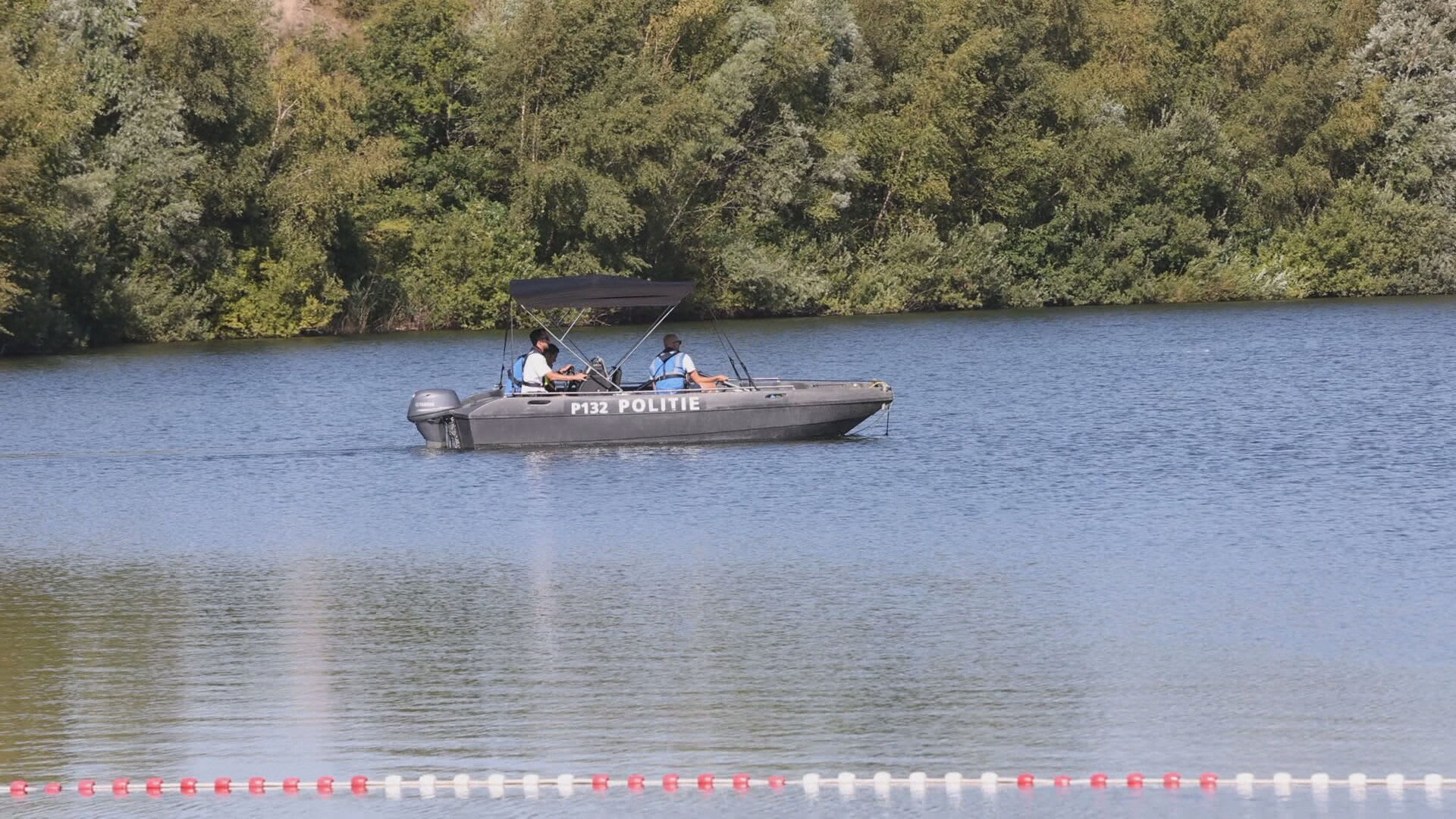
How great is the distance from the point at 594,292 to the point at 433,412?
3258mm

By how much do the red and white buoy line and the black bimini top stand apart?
19146mm

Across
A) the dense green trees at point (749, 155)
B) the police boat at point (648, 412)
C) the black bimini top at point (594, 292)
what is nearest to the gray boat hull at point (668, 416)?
the police boat at point (648, 412)

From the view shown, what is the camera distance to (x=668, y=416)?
29078 millimetres

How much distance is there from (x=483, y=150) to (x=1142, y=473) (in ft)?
161

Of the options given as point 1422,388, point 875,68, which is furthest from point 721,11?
point 1422,388

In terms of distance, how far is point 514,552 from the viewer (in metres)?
21.3

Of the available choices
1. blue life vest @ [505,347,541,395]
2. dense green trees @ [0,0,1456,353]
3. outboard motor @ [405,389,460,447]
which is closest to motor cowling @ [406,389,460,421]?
outboard motor @ [405,389,460,447]

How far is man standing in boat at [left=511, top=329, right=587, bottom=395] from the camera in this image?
1161 inches

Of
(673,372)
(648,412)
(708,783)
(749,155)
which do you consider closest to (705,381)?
(673,372)

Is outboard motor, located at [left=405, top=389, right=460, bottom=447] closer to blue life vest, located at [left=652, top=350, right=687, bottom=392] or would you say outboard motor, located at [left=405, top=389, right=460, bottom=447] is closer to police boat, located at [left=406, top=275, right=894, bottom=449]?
police boat, located at [left=406, top=275, right=894, bottom=449]

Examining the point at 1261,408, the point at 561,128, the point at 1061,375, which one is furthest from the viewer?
the point at 561,128

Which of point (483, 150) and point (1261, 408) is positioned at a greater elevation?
point (483, 150)

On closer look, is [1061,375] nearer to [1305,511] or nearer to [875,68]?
[1305,511]

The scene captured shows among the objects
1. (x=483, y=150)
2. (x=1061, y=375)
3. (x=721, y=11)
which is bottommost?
(x=1061, y=375)
